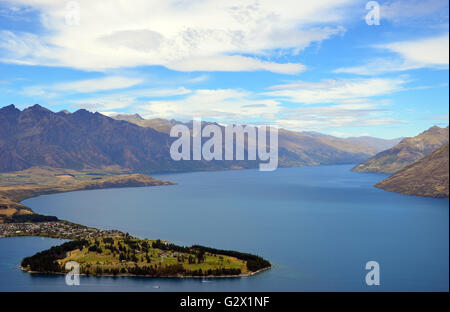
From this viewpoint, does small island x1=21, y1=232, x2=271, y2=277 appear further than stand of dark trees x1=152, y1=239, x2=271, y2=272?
No

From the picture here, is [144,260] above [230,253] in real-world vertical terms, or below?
below

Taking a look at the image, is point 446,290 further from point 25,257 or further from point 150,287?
point 25,257

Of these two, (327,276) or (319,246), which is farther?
(319,246)

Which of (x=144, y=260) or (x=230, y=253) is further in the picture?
(x=230, y=253)

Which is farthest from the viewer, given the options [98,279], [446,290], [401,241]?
[401,241]

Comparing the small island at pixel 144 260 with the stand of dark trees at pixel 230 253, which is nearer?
the small island at pixel 144 260
